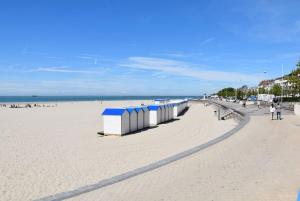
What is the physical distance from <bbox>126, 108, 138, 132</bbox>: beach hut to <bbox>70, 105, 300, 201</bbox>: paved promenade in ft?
24.9

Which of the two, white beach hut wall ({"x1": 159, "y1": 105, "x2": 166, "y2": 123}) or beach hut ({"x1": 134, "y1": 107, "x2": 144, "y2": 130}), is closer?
beach hut ({"x1": 134, "y1": 107, "x2": 144, "y2": 130})

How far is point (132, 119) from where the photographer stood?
741 inches

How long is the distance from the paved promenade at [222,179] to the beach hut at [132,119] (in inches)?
299

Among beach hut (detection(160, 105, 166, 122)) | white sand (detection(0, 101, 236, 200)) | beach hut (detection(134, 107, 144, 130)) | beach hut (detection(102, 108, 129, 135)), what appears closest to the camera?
white sand (detection(0, 101, 236, 200))

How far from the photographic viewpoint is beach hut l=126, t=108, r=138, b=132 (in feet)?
60.7

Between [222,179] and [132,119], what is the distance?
1146 cm

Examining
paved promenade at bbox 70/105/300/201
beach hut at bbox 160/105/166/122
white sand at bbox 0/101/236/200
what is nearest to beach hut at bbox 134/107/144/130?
white sand at bbox 0/101/236/200

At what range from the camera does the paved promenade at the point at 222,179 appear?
259 inches

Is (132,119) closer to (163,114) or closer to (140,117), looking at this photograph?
(140,117)

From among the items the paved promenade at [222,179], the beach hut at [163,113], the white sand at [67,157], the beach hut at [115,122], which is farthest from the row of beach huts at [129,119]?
the paved promenade at [222,179]

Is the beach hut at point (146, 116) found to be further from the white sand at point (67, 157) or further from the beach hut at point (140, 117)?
the white sand at point (67, 157)

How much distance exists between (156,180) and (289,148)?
6.16 meters

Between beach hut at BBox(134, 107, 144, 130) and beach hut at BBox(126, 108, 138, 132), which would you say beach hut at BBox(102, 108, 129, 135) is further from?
beach hut at BBox(134, 107, 144, 130)

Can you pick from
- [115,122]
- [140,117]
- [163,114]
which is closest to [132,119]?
[140,117]
